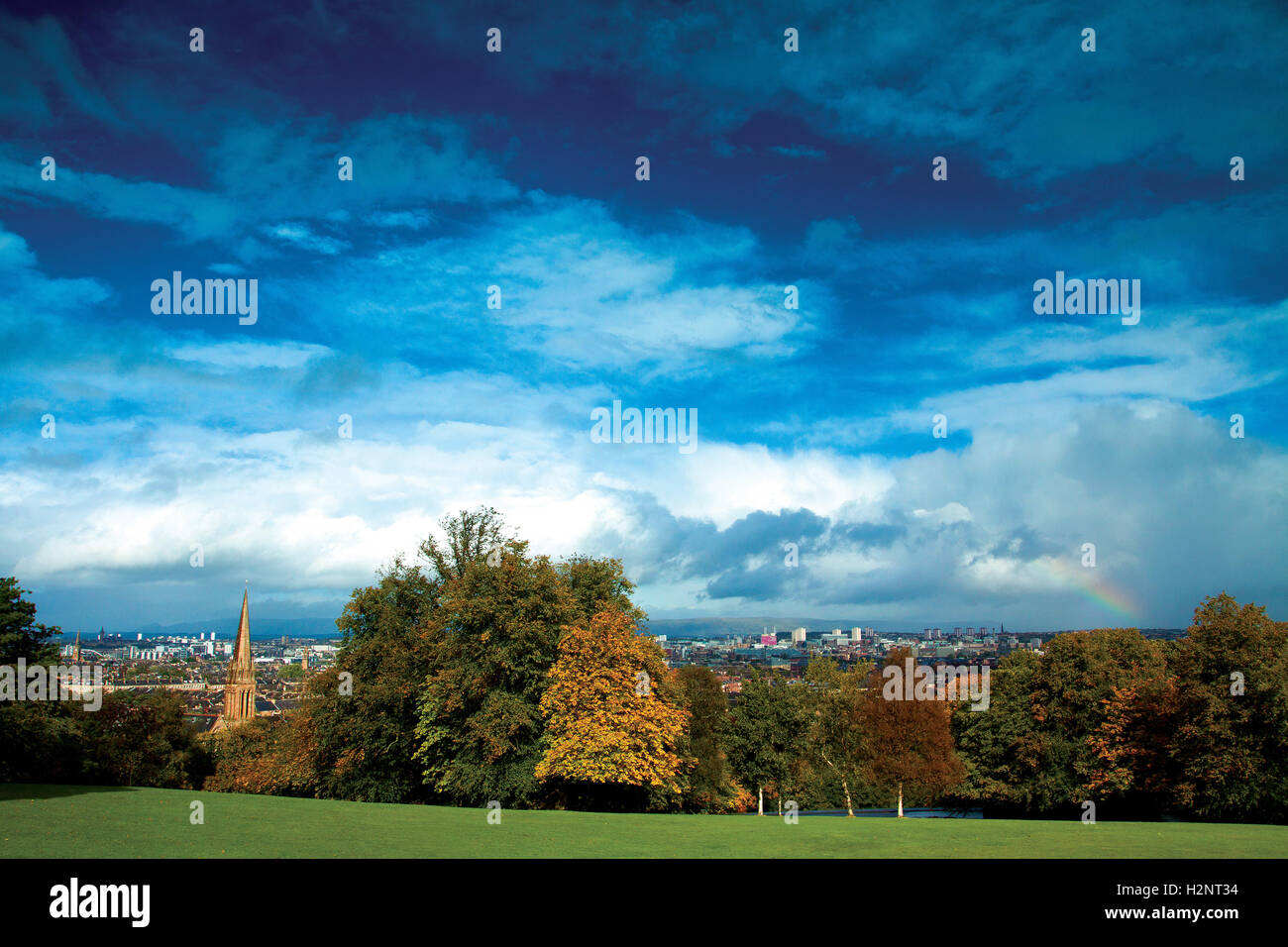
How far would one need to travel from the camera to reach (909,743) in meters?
49.8

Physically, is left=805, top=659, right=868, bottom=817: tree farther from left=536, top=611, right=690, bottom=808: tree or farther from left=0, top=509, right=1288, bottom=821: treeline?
left=536, top=611, right=690, bottom=808: tree

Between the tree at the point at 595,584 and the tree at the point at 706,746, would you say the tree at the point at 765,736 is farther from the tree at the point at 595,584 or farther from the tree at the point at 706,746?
the tree at the point at 595,584

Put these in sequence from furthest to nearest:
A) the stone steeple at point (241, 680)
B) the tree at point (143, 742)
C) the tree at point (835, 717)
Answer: the stone steeple at point (241, 680) < the tree at point (835, 717) < the tree at point (143, 742)

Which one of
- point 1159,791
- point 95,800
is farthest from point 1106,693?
point 95,800

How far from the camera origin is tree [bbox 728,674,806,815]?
6756cm

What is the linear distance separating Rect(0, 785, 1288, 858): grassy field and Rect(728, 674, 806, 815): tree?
35.0m

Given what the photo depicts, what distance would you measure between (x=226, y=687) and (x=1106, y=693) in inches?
6247

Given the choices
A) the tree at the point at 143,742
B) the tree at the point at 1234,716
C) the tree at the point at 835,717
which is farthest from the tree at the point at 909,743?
the tree at the point at 143,742

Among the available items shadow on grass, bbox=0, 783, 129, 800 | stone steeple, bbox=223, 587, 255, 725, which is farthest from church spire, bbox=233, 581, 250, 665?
shadow on grass, bbox=0, 783, 129, 800

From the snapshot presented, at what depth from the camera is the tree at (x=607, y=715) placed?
38.3 m

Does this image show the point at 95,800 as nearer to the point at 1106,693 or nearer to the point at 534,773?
the point at 534,773

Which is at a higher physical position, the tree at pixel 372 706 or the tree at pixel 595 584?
the tree at pixel 595 584

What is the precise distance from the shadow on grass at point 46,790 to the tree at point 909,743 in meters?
39.8

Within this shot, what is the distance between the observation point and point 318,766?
49594mm
